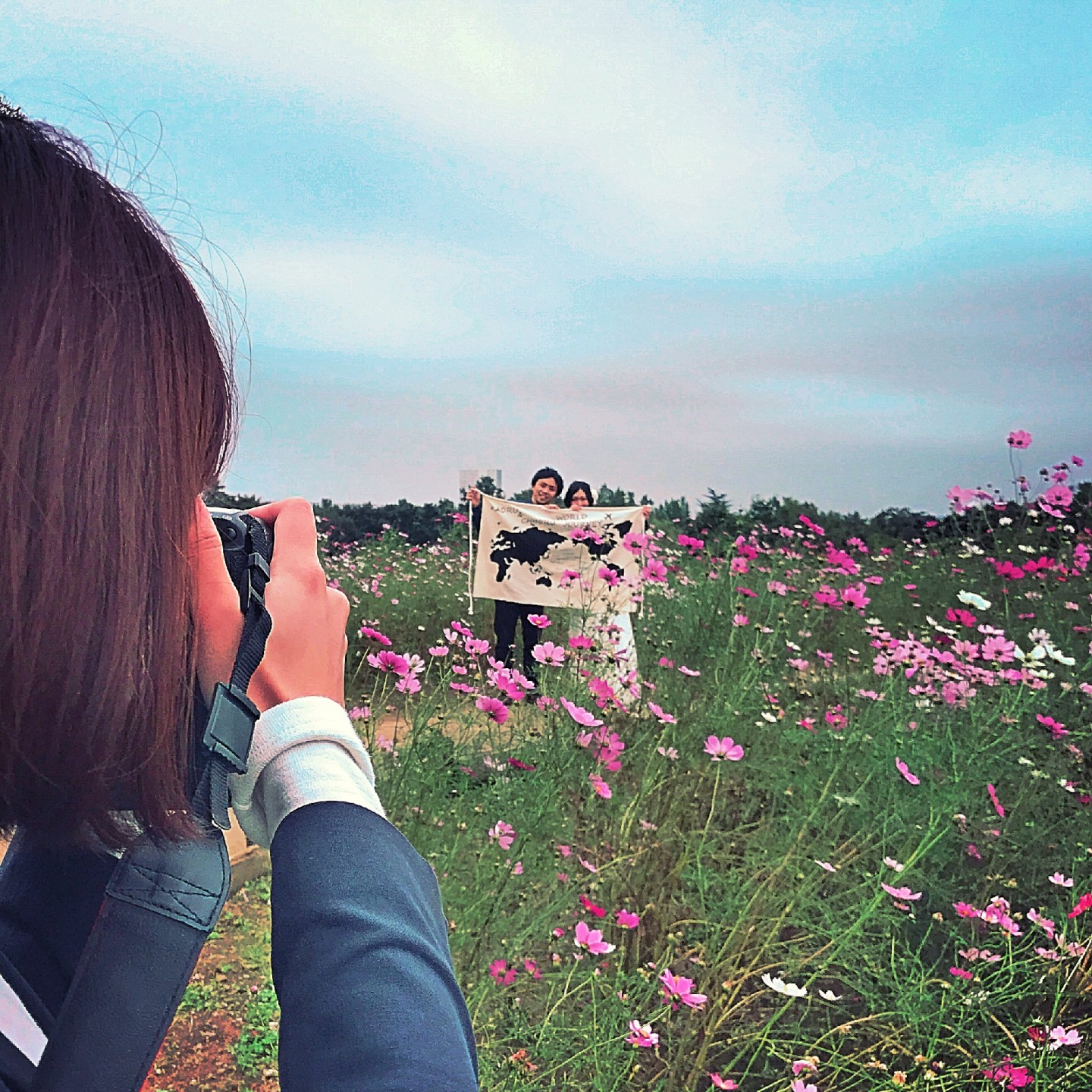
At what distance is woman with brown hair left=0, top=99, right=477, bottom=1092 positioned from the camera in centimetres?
43

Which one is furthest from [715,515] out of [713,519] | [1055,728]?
[1055,728]

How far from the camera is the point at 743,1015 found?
6.86ft

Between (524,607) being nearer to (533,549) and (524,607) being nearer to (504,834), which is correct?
(533,549)

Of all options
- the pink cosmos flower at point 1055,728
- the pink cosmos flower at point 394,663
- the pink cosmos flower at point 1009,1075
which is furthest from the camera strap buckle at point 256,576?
the pink cosmos flower at point 1055,728

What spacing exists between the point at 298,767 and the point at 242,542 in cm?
16

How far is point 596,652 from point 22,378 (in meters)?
2.22

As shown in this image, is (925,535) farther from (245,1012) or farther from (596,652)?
(245,1012)

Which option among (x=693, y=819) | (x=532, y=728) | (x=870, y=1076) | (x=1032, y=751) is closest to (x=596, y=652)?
(x=532, y=728)

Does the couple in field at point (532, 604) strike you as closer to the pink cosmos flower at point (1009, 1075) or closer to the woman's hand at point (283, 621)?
the pink cosmos flower at point (1009, 1075)

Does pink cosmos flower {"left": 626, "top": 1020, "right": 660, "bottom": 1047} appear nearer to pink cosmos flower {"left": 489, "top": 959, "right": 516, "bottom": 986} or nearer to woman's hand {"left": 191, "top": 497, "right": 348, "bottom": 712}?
pink cosmos flower {"left": 489, "top": 959, "right": 516, "bottom": 986}

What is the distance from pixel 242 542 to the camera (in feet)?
1.94

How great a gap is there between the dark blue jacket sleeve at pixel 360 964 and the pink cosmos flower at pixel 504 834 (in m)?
1.37

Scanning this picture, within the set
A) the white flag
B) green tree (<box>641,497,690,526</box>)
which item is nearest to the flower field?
the white flag

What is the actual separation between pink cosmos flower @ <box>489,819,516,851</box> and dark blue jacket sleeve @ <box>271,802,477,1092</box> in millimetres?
1373
